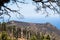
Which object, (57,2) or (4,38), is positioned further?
(4,38)

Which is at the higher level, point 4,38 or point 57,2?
point 57,2

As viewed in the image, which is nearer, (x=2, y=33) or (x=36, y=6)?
(x=36, y=6)

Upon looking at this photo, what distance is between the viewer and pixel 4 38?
59.8 feet

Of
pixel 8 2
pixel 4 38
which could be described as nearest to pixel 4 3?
pixel 8 2

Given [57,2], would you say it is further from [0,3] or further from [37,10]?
[0,3]

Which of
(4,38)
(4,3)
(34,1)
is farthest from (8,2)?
(4,38)

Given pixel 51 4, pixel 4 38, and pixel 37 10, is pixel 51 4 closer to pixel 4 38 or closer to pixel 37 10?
pixel 37 10

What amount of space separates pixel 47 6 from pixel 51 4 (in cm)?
15

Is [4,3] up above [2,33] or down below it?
above

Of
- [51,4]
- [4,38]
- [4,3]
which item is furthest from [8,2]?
[4,38]

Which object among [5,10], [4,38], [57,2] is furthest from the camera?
[4,38]

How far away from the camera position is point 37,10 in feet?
17.9

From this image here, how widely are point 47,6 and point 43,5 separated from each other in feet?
0.28

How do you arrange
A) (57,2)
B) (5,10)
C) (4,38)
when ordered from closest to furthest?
(57,2)
(5,10)
(4,38)
